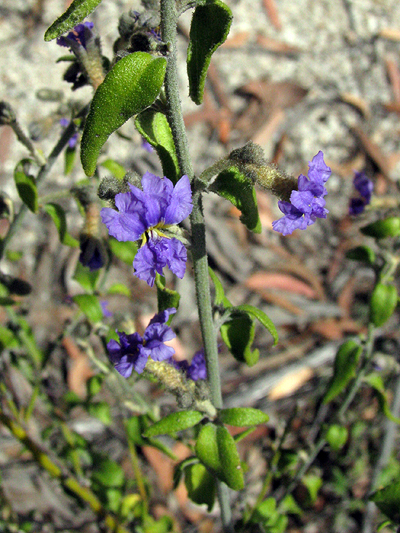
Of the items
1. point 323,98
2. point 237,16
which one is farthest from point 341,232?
point 237,16

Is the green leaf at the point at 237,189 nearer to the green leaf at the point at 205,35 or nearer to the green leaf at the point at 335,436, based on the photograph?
the green leaf at the point at 205,35

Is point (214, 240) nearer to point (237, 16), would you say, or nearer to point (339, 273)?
point (339, 273)

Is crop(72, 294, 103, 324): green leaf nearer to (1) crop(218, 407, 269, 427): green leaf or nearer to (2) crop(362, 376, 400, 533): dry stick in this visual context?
(1) crop(218, 407, 269, 427): green leaf

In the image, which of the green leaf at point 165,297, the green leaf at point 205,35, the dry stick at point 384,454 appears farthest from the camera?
the dry stick at point 384,454

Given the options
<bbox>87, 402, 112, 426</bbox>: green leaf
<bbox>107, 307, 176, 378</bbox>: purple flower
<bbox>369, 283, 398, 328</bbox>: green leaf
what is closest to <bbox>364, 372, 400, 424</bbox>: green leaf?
<bbox>369, 283, 398, 328</bbox>: green leaf

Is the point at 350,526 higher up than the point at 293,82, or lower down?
lower down

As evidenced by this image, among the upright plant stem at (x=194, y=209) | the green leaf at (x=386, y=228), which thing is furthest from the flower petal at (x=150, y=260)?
the green leaf at (x=386, y=228)
